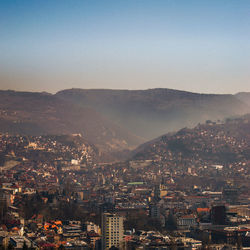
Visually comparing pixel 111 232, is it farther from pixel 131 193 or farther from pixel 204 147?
pixel 204 147

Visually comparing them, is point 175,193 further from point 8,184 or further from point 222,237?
point 222,237

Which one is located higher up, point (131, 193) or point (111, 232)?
point (111, 232)

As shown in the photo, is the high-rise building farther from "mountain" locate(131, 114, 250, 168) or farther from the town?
"mountain" locate(131, 114, 250, 168)

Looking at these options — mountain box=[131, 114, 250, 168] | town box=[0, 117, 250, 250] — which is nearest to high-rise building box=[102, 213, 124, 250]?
town box=[0, 117, 250, 250]

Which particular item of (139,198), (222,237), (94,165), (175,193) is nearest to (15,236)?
(222,237)

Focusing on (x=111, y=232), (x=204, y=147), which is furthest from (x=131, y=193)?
Answer: (x=204, y=147)
